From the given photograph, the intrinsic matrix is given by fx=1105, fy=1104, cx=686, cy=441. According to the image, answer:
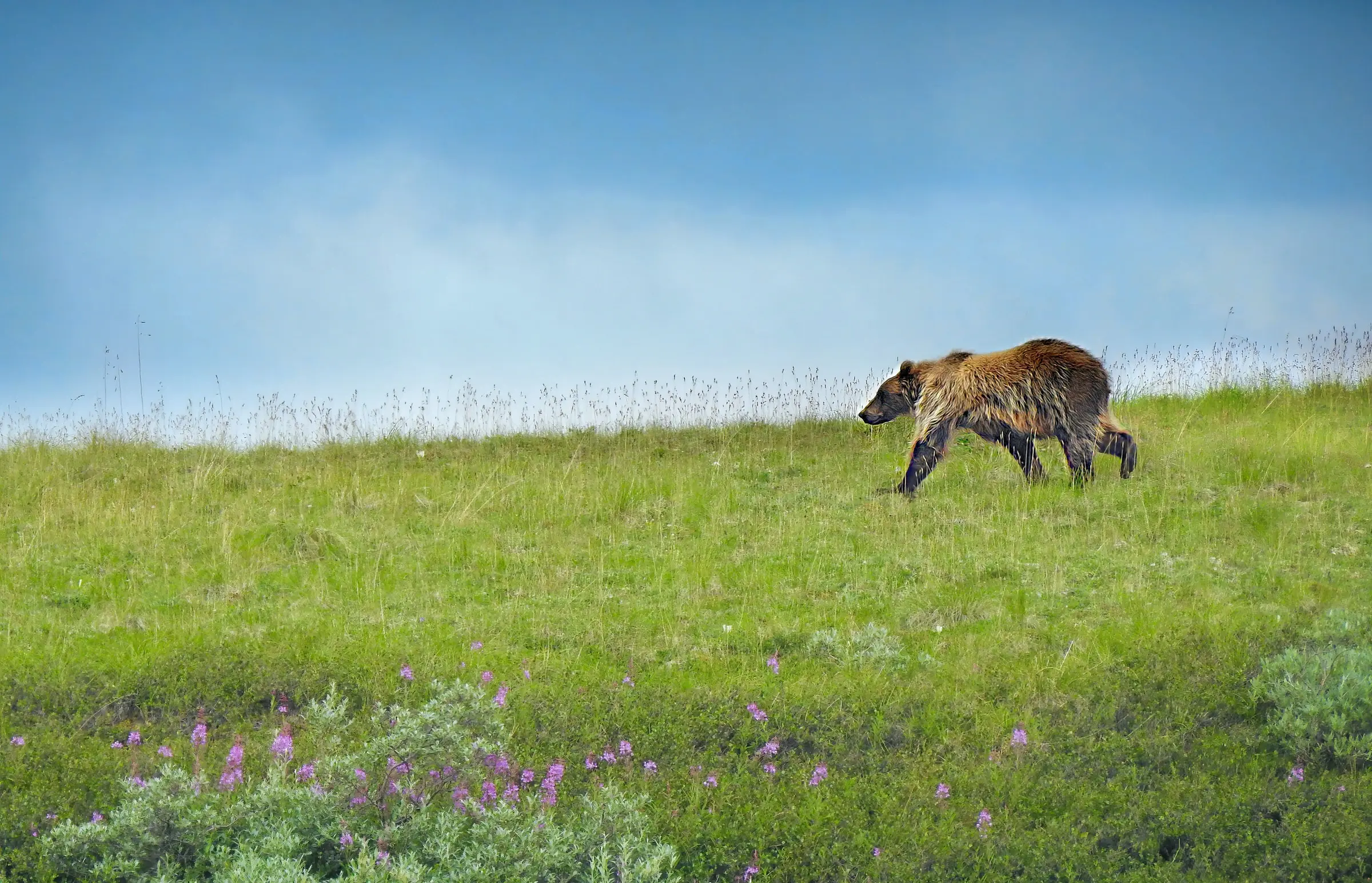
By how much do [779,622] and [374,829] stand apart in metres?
4.13

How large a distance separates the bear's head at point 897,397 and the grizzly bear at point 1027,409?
1.78ft

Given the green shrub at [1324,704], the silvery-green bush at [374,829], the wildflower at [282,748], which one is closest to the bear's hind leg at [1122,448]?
the green shrub at [1324,704]

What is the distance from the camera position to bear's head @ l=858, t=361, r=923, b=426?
12742mm

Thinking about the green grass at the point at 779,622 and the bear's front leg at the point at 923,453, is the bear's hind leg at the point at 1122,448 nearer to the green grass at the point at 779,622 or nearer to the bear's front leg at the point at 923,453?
the green grass at the point at 779,622

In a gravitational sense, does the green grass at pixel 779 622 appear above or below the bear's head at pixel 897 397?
below

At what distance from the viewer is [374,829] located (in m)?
3.94

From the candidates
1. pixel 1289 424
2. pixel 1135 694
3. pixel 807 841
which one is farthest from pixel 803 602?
pixel 1289 424

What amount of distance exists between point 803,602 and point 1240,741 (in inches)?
134

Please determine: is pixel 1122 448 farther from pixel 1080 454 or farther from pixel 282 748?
pixel 282 748

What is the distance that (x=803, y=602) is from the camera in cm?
828

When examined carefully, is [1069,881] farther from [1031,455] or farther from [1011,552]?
[1031,455]

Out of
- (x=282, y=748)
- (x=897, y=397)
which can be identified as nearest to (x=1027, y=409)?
(x=897, y=397)

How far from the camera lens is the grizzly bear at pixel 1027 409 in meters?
11.5

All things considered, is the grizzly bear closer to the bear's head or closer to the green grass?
the green grass
